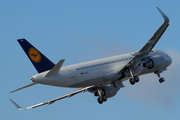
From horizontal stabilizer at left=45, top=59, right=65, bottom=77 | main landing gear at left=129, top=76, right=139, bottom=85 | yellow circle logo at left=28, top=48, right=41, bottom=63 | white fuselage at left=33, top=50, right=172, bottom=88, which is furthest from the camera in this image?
main landing gear at left=129, top=76, right=139, bottom=85

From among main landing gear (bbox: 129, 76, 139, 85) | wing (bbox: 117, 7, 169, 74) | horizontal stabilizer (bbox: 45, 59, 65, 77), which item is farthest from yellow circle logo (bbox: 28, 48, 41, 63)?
main landing gear (bbox: 129, 76, 139, 85)

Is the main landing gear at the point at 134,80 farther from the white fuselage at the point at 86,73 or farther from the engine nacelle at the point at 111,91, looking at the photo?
the engine nacelle at the point at 111,91

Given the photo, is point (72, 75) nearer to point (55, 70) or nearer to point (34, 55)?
point (55, 70)

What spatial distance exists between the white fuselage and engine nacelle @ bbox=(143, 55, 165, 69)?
65 cm

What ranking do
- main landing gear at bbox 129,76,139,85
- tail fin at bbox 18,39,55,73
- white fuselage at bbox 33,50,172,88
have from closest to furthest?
1. white fuselage at bbox 33,50,172,88
2. tail fin at bbox 18,39,55,73
3. main landing gear at bbox 129,76,139,85

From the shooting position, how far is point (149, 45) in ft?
230

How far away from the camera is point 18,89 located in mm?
→ 68500

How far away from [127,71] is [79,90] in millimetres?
7433

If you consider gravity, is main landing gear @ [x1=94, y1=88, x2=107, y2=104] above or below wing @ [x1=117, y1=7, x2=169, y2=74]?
below

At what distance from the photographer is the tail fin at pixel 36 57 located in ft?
223

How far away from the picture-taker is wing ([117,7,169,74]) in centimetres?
6760

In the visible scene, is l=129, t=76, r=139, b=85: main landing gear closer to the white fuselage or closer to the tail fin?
the white fuselage

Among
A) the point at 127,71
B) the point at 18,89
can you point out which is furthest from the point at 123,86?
the point at 18,89

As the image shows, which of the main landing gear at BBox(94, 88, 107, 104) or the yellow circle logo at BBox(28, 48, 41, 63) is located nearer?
the yellow circle logo at BBox(28, 48, 41, 63)
